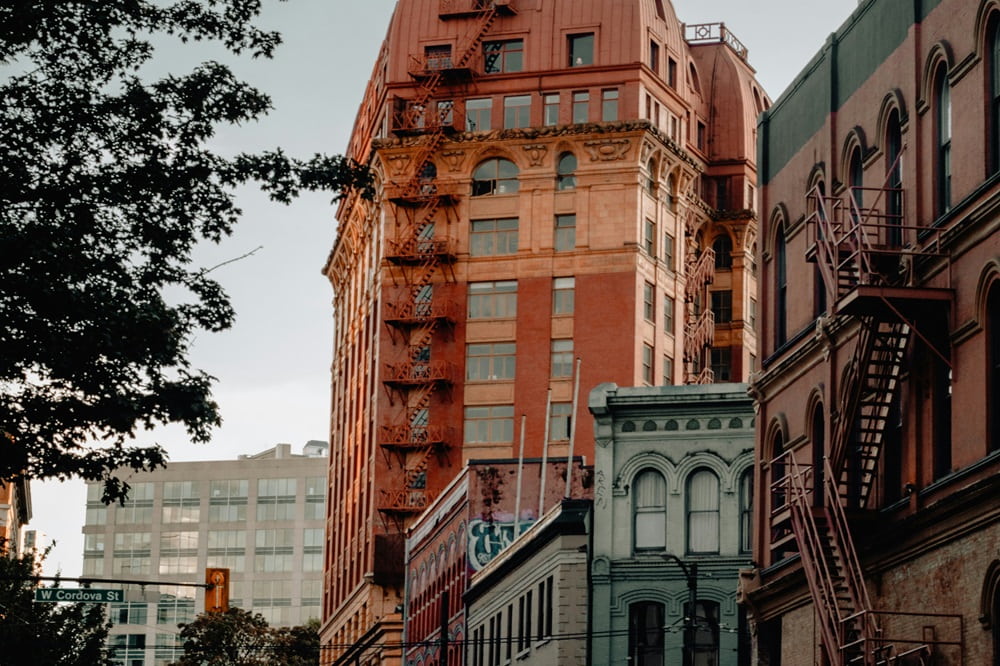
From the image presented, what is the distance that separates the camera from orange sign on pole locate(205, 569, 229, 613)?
43.3m

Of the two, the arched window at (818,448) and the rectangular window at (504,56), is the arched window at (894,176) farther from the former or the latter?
the rectangular window at (504,56)

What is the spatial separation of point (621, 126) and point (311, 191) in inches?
3069

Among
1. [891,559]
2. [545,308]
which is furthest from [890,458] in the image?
[545,308]

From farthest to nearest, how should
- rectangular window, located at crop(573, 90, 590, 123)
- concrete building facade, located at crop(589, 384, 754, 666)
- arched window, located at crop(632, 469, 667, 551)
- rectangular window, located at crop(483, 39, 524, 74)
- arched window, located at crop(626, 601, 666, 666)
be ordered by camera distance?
1. rectangular window, located at crop(483, 39, 524, 74)
2. rectangular window, located at crop(573, 90, 590, 123)
3. arched window, located at crop(632, 469, 667, 551)
4. concrete building facade, located at crop(589, 384, 754, 666)
5. arched window, located at crop(626, 601, 666, 666)

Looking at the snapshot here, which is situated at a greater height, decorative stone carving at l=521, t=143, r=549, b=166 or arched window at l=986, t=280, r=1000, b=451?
decorative stone carving at l=521, t=143, r=549, b=166

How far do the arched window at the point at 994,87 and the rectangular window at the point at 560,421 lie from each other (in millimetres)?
71938

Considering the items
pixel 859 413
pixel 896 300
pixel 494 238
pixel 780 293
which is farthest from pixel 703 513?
pixel 494 238

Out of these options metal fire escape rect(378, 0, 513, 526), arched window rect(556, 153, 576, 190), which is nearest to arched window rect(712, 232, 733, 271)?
arched window rect(556, 153, 576, 190)

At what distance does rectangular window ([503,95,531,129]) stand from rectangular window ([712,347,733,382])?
785 inches

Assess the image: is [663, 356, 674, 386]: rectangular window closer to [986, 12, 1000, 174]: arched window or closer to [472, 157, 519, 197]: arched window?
[472, 157, 519, 197]: arched window

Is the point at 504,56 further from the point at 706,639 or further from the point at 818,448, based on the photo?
the point at 818,448

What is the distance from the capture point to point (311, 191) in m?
30.5

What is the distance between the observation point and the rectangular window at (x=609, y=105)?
109 metres

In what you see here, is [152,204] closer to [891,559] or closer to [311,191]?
[311,191]
